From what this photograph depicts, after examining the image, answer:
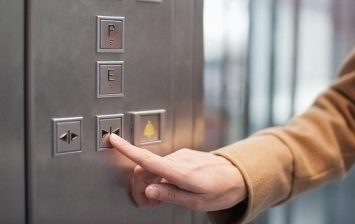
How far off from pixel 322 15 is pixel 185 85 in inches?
39.6

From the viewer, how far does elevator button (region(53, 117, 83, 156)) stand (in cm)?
53

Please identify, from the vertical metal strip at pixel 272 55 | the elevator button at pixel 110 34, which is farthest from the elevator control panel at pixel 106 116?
the vertical metal strip at pixel 272 55

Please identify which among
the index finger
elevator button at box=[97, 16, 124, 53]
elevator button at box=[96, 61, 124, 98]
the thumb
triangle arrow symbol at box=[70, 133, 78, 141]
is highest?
elevator button at box=[97, 16, 124, 53]

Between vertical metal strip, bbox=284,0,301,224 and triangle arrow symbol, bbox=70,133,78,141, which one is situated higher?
vertical metal strip, bbox=284,0,301,224

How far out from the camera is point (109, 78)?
0.56 meters

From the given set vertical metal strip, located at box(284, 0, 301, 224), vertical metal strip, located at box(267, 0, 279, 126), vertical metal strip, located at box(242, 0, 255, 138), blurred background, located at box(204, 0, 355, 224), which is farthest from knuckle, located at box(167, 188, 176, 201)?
vertical metal strip, located at box(284, 0, 301, 224)

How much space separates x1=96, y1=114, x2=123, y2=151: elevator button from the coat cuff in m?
0.19

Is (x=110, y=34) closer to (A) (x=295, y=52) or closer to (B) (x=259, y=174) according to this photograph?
(B) (x=259, y=174)

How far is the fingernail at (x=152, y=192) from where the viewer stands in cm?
57

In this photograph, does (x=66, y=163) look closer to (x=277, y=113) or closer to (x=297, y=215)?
(x=277, y=113)

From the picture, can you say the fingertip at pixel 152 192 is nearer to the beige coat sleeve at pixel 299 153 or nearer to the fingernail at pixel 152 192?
the fingernail at pixel 152 192

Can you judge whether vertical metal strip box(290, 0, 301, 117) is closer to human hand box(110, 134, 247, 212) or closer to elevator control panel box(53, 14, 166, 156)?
human hand box(110, 134, 247, 212)

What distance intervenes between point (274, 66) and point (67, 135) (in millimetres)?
881

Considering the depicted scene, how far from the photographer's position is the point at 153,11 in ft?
1.96
